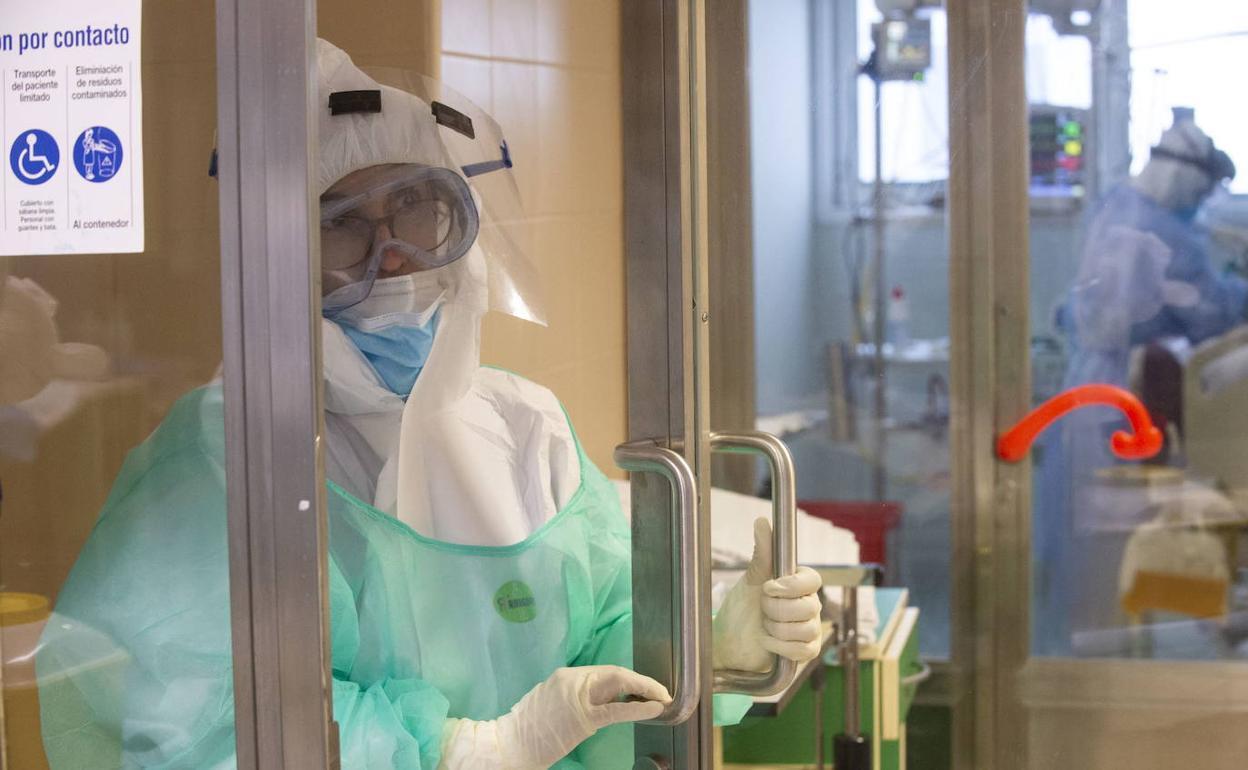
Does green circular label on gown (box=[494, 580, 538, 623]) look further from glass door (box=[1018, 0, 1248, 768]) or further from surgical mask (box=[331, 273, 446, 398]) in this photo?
glass door (box=[1018, 0, 1248, 768])

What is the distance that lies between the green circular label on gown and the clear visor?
0.83 ft

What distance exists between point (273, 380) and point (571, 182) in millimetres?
497

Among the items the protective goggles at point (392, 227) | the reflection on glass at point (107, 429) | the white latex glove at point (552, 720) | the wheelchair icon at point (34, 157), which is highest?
the wheelchair icon at point (34, 157)

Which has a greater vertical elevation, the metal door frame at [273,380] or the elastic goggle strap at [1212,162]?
the elastic goggle strap at [1212,162]

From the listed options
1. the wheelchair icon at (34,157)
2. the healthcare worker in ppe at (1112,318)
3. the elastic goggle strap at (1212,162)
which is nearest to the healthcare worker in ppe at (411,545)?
the wheelchair icon at (34,157)

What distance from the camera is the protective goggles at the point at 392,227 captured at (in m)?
1.09

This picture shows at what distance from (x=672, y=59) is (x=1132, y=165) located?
132 centimetres

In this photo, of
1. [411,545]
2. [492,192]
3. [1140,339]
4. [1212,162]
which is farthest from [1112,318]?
[411,545]

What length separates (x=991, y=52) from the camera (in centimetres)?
235

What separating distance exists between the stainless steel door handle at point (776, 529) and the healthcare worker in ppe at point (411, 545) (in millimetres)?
21

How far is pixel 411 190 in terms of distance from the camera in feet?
3.87

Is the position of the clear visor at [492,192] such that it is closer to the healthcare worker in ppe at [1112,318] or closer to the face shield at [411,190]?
the face shield at [411,190]

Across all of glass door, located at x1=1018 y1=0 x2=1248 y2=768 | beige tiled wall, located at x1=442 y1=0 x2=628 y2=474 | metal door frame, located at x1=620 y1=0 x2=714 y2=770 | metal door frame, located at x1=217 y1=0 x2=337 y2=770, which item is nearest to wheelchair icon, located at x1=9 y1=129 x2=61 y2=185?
metal door frame, located at x1=217 y1=0 x2=337 y2=770

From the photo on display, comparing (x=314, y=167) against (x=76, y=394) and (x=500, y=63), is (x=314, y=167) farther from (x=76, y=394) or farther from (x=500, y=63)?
(x=500, y=63)
